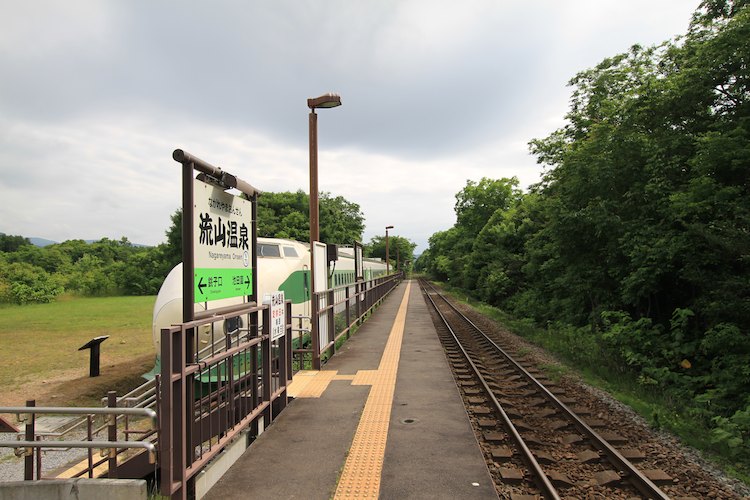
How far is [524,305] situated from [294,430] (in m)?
16.7

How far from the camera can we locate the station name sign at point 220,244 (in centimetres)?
360

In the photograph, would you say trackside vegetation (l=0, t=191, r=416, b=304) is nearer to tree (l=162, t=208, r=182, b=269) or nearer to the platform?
tree (l=162, t=208, r=182, b=269)

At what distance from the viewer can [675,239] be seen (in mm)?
8312

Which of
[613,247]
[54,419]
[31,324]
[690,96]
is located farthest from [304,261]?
[31,324]

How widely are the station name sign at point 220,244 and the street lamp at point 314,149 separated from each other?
3427mm

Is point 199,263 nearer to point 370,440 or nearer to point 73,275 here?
point 370,440

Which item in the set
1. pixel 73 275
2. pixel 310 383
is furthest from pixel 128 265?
pixel 310 383

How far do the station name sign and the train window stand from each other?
5235mm

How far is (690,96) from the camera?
8.70m

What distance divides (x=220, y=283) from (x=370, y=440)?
86.8 inches

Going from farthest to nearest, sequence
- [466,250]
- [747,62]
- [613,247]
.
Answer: [466,250], [613,247], [747,62]

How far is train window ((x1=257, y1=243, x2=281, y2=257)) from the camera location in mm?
9898

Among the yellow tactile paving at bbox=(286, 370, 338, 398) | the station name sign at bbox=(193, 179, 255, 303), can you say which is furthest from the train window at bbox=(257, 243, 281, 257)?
the station name sign at bbox=(193, 179, 255, 303)

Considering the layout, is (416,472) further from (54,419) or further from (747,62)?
(747,62)
